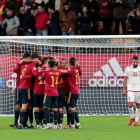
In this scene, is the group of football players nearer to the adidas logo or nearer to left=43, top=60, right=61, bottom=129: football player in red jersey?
left=43, top=60, right=61, bottom=129: football player in red jersey

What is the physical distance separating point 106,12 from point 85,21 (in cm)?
92

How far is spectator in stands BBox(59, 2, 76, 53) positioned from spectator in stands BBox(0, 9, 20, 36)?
1812mm

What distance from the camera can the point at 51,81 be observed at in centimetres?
1305

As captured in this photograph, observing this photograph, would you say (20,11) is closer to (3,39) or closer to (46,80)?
(3,39)

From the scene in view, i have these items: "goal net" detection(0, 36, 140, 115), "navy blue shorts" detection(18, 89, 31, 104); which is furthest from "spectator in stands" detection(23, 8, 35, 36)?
"navy blue shorts" detection(18, 89, 31, 104)

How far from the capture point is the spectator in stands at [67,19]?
68.0ft

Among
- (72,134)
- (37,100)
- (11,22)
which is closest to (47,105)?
(37,100)

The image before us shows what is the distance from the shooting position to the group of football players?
13094mm

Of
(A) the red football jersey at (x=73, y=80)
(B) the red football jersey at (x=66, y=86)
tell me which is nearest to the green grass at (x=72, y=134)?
(A) the red football jersey at (x=73, y=80)

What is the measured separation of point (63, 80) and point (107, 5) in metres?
7.86

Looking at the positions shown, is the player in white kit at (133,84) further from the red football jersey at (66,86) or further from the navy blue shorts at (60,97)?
the navy blue shorts at (60,97)

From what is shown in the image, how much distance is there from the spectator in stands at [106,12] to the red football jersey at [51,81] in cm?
796

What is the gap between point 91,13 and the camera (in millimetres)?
20844

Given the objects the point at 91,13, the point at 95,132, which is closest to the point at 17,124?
the point at 95,132
